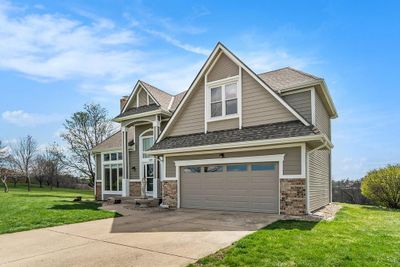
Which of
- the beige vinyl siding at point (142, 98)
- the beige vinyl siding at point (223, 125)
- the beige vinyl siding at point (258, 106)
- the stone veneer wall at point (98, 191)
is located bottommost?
the stone veneer wall at point (98, 191)

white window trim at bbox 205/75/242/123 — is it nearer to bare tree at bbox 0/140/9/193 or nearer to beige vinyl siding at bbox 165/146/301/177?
beige vinyl siding at bbox 165/146/301/177

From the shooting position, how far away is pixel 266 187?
11.5 metres

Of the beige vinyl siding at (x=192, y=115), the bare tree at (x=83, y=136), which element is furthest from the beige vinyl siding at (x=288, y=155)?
the bare tree at (x=83, y=136)

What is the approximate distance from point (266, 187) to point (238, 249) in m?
5.66

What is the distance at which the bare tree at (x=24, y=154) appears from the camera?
36344 millimetres

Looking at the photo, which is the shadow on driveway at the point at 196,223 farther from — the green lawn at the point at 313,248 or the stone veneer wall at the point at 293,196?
the green lawn at the point at 313,248

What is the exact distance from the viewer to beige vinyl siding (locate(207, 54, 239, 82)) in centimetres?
1333

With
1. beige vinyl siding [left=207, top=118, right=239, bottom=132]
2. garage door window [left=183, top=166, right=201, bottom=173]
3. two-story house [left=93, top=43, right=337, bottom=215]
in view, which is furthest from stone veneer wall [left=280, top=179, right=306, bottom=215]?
garage door window [left=183, top=166, right=201, bottom=173]

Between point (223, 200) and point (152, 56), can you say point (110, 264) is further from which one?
point (152, 56)

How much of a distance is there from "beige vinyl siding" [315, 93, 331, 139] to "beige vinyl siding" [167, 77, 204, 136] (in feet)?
16.8

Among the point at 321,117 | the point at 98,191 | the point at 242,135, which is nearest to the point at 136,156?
the point at 98,191

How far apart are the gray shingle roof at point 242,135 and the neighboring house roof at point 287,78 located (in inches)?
83.1

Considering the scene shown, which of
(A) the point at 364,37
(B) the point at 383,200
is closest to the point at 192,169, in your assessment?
(A) the point at 364,37

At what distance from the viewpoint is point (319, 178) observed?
13.8 meters
